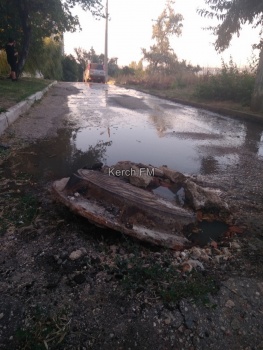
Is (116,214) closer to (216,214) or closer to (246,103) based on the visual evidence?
(216,214)

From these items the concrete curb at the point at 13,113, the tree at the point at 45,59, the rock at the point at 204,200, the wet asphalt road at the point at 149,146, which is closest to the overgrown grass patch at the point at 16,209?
the wet asphalt road at the point at 149,146

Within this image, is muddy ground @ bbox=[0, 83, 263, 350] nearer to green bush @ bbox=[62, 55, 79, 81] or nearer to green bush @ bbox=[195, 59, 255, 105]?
green bush @ bbox=[195, 59, 255, 105]

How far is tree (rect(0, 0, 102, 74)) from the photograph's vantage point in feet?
32.0

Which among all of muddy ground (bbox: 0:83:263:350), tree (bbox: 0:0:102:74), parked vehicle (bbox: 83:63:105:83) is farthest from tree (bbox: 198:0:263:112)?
parked vehicle (bbox: 83:63:105:83)

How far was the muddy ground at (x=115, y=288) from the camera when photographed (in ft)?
Result: 4.35

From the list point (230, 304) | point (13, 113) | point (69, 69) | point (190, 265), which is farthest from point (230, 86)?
point (69, 69)

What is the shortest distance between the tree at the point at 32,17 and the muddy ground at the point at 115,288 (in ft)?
33.8

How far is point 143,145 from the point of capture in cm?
485

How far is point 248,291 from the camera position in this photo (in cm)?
163

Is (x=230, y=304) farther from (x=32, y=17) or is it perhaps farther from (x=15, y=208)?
(x=32, y=17)

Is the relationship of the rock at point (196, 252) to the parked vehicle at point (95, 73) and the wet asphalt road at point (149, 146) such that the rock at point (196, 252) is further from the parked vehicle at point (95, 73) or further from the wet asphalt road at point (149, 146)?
the parked vehicle at point (95, 73)

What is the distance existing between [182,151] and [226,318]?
11.3 ft

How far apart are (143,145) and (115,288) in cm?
353

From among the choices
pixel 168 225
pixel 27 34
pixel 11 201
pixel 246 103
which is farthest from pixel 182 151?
pixel 27 34
